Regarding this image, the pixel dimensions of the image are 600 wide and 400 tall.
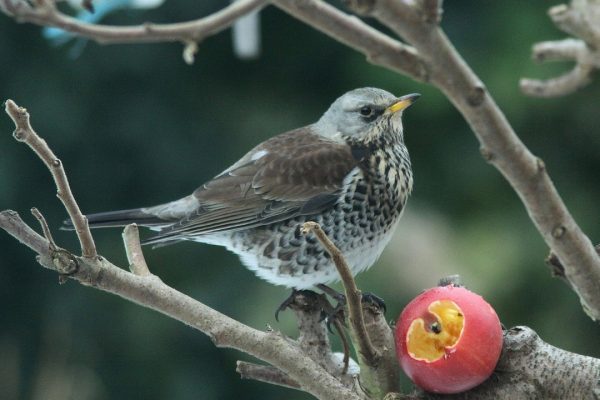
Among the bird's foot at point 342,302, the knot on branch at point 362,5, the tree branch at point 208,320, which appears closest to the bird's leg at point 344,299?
the bird's foot at point 342,302

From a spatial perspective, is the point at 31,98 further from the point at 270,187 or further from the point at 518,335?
the point at 518,335

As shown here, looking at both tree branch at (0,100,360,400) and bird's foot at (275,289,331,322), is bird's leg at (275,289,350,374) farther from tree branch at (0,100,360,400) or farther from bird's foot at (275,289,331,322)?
tree branch at (0,100,360,400)

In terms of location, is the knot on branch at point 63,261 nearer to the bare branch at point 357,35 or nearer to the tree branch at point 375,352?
the tree branch at point 375,352

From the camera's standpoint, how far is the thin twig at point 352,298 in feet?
3.03

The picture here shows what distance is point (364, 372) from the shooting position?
3.63 feet

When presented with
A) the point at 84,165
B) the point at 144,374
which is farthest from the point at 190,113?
the point at 144,374

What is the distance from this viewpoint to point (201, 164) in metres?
3.19

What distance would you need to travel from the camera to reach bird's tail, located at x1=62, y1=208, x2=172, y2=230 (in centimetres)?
143

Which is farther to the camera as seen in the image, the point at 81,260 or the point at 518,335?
the point at 518,335

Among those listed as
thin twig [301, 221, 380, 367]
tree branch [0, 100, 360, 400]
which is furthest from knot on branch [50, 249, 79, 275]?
thin twig [301, 221, 380, 367]

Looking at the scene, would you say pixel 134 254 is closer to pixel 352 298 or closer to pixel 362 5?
pixel 352 298

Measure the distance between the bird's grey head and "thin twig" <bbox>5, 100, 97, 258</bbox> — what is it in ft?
2.17

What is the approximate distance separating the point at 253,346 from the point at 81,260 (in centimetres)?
20

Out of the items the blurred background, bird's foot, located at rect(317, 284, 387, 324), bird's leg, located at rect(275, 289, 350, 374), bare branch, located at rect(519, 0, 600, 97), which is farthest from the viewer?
the blurred background
